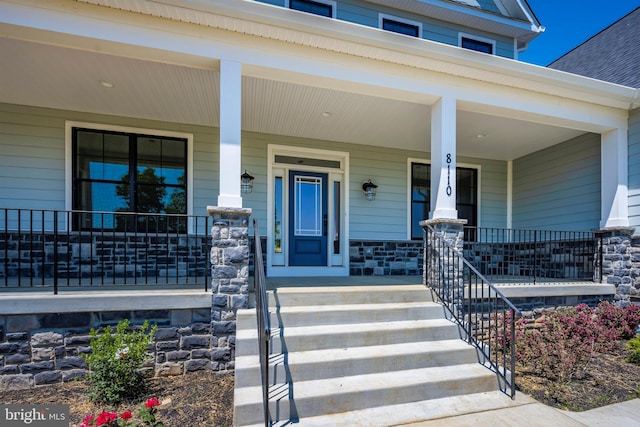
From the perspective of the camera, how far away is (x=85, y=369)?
3328mm

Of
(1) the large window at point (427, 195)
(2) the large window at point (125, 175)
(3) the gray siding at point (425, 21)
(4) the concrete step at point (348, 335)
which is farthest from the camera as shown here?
(1) the large window at point (427, 195)

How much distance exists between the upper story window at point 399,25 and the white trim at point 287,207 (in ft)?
8.26

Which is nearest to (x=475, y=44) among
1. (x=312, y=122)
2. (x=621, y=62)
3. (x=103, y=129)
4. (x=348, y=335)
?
(x=621, y=62)

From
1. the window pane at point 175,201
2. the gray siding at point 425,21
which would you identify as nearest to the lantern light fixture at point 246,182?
the window pane at point 175,201

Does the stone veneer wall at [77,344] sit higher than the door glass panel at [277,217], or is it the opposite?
the door glass panel at [277,217]

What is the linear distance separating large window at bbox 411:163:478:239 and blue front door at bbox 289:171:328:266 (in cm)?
193

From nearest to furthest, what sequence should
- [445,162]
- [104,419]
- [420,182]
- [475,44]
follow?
[104,419], [445,162], [475,44], [420,182]

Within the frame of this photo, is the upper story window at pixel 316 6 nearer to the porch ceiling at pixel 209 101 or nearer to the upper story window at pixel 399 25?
the upper story window at pixel 399 25

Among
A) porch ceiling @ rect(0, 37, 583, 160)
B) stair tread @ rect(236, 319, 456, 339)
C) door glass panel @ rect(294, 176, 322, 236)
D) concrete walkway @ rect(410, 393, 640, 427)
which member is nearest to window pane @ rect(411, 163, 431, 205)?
porch ceiling @ rect(0, 37, 583, 160)

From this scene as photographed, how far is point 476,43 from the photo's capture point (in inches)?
273

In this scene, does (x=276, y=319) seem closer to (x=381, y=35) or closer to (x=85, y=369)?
(x=85, y=369)

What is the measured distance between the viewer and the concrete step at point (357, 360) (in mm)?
2875

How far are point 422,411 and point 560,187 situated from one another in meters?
5.70

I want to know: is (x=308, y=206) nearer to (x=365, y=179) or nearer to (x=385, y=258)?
(x=365, y=179)
